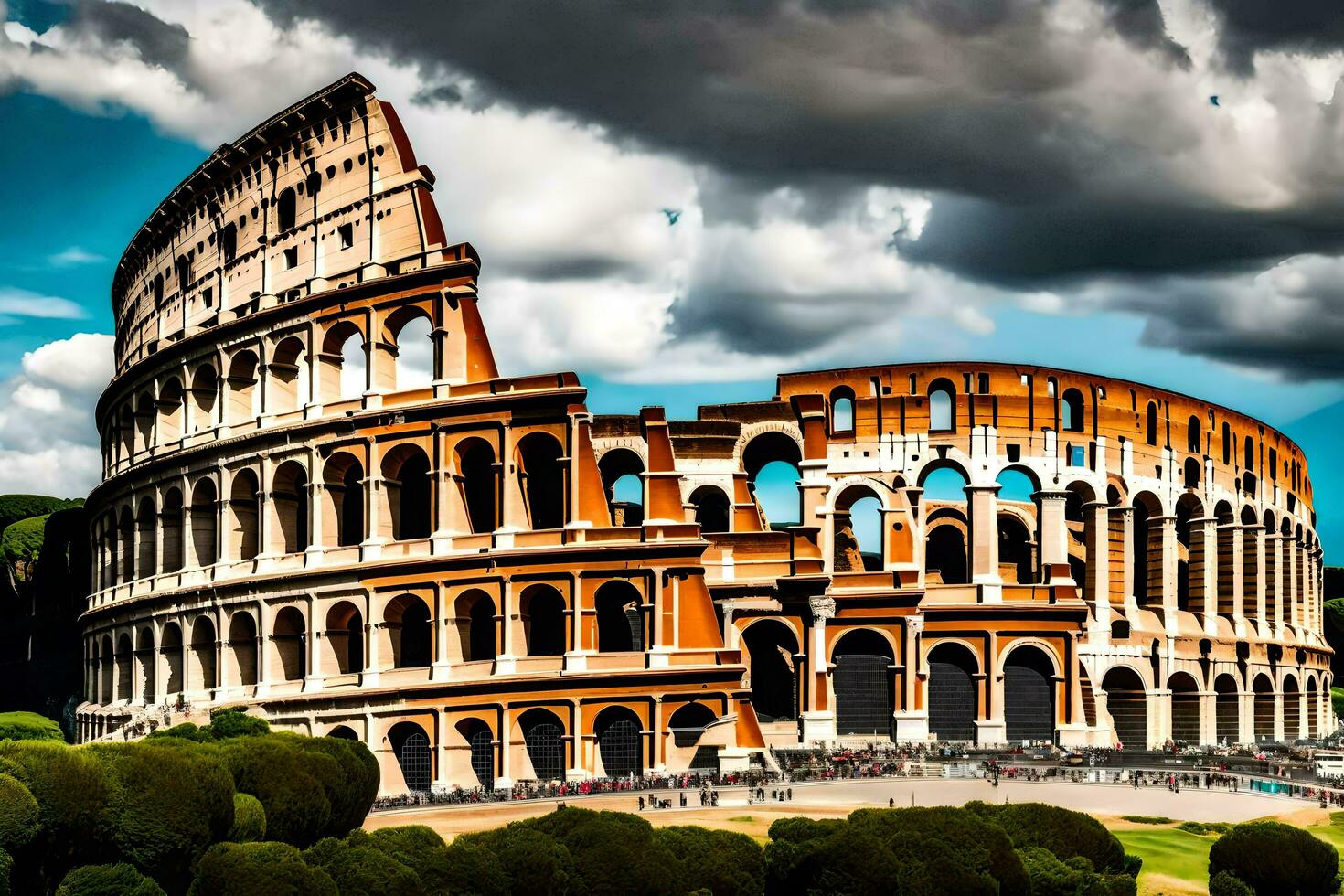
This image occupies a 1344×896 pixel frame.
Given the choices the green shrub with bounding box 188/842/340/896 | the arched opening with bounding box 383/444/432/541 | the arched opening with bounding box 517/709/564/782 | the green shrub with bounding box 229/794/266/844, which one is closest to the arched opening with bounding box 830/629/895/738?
the arched opening with bounding box 517/709/564/782

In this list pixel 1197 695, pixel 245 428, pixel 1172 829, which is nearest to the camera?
pixel 1172 829

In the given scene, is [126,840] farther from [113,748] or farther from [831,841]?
[831,841]

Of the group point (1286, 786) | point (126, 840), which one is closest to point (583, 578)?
point (1286, 786)

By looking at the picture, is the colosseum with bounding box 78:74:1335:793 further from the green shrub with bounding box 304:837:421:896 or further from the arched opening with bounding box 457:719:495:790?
the green shrub with bounding box 304:837:421:896

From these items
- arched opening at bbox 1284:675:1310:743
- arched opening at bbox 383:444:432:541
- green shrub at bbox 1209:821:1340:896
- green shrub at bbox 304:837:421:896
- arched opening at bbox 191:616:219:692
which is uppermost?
arched opening at bbox 383:444:432:541

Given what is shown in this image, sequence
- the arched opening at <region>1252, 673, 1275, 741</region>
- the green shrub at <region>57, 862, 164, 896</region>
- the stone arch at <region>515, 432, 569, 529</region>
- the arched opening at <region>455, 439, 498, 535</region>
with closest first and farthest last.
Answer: the green shrub at <region>57, 862, 164, 896</region> → the stone arch at <region>515, 432, 569, 529</region> → the arched opening at <region>455, 439, 498, 535</region> → the arched opening at <region>1252, 673, 1275, 741</region>

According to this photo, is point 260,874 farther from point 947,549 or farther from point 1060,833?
point 947,549

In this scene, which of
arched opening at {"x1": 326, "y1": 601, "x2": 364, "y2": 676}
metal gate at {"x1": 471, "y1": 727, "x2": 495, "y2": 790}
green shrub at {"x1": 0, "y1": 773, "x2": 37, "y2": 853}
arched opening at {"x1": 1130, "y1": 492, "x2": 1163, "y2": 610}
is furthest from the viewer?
arched opening at {"x1": 1130, "y1": 492, "x2": 1163, "y2": 610}
